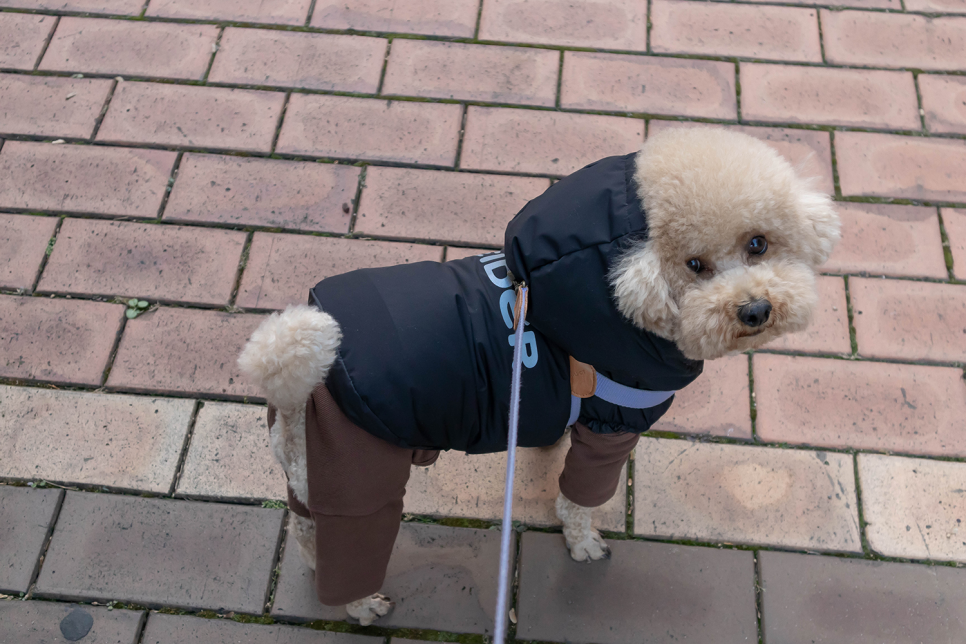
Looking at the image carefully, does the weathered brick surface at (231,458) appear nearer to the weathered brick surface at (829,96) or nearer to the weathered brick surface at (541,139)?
the weathered brick surface at (541,139)

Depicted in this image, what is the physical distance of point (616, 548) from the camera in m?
1.88

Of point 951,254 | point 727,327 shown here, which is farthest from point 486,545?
point 951,254

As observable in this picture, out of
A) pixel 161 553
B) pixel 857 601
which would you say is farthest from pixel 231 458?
pixel 857 601

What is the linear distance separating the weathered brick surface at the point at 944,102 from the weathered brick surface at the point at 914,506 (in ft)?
4.15

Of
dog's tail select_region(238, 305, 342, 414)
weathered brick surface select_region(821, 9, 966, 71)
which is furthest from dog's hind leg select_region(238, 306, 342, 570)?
weathered brick surface select_region(821, 9, 966, 71)

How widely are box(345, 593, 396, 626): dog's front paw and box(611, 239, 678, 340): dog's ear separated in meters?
1.06

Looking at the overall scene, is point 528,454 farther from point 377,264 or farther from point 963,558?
point 963,558

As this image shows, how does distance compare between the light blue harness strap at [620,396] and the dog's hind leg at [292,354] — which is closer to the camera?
the dog's hind leg at [292,354]

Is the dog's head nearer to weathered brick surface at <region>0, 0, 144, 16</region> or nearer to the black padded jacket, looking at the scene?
the black padded jacket

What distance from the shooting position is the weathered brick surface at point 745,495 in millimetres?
1891

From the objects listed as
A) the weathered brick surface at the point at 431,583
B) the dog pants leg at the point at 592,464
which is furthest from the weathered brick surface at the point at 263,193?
the dog pants leg at the point at 592,464

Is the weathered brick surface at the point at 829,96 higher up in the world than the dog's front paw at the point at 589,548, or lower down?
higher up

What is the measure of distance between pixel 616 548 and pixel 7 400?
1861mm

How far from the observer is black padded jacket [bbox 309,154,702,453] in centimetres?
121
